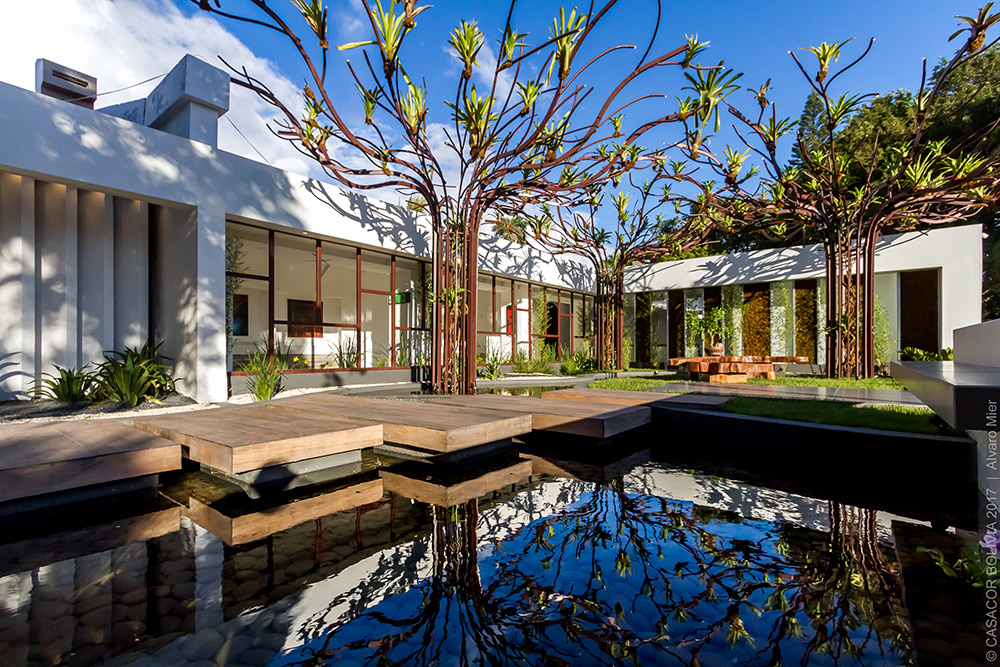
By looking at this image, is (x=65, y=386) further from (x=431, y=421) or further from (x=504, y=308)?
(x=504, y=308)

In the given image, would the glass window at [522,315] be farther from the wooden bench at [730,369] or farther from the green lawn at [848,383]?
the green lawn at [848,383]

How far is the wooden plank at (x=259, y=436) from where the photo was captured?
101 inches

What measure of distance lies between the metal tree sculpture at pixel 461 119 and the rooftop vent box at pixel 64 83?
14.3ft

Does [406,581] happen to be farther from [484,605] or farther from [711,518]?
[711,518]

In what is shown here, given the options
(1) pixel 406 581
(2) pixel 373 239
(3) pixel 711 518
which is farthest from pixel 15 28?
(3) pixel 711 518

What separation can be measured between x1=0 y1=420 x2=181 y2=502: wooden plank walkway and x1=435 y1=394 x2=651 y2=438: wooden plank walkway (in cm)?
243

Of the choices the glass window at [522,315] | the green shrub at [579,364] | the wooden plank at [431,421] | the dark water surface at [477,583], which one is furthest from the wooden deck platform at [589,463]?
the glass window at [522,315]

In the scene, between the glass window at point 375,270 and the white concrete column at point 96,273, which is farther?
the glass window at point 375,270

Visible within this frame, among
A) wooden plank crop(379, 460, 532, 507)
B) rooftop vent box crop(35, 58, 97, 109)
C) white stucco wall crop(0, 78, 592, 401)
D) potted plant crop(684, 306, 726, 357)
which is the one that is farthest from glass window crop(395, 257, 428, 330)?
potted plant crop(684, 306, 726, 357)

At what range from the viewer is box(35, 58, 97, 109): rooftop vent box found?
773 centimetres

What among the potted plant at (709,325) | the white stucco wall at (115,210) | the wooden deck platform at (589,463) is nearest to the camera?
the wooden deck platform at (589,463)

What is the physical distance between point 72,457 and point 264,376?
4148 mm

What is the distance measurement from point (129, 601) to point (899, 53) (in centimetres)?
1534

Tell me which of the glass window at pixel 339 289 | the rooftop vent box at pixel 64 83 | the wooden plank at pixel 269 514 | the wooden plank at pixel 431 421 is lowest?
the wooden plank at pixel 269 514
